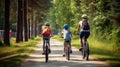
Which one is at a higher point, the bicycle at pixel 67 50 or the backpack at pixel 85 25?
the backpack at pixel 85 25

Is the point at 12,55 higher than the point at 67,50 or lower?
lower

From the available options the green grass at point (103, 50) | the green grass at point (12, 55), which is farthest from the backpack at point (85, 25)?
the green grass at point (12, 55)

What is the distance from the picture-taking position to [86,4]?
3678 cm

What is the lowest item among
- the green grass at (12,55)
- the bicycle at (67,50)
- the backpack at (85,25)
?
the green grass at (12,55)

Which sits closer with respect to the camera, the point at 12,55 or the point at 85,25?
the point at 85,25

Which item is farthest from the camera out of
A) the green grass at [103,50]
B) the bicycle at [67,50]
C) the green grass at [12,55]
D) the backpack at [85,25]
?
the green grass at [103,50]

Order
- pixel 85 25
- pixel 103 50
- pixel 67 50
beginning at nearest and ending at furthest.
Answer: pixel 85 25
pixel 67 50
pixel 103 50

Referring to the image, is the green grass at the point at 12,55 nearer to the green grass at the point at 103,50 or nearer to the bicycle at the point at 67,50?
the bicycle at the point at 67,50

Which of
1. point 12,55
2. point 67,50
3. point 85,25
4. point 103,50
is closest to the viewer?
point 85,25

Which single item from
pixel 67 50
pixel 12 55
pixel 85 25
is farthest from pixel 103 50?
pixel 85 25

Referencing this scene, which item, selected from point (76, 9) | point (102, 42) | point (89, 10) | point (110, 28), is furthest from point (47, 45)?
point (76, 9)

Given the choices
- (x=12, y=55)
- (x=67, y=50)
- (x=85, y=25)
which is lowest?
(x=12, y=55)

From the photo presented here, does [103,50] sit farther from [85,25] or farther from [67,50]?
[85,25]

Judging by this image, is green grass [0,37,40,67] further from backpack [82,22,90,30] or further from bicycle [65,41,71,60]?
backpack [82,22,90,30]
